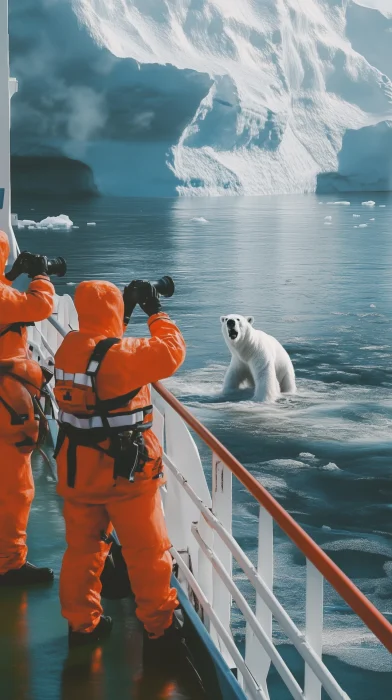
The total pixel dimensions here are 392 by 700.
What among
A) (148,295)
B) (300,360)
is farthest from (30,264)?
(300,360)

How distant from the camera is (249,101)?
61.1 metres

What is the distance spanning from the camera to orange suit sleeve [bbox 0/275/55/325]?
8.71 ft

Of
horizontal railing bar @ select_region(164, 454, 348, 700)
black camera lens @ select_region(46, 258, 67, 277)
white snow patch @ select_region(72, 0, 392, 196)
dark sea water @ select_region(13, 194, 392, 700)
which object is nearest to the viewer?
horizontal railing bar @ select_region(164, 454, 348, 700)

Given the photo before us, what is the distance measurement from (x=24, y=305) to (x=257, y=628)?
1229 mm

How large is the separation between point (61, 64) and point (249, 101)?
13.9 meters

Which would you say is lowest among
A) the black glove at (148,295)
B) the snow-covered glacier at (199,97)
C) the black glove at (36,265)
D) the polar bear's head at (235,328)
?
the polar bear's head at (235,328)

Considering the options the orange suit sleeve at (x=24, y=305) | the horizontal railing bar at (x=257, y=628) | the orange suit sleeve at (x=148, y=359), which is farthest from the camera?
the orange suit sleeve at (x=24, y=305)

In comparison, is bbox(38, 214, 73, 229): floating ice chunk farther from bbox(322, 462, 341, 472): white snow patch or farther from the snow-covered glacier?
bbox(322, 462, 341, 472): white snow patch

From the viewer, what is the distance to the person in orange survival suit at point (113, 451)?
7.14ft

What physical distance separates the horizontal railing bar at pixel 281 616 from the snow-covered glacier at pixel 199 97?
5247cm

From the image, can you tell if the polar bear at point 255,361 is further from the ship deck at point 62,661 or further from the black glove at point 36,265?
the ship deck at point 62,661

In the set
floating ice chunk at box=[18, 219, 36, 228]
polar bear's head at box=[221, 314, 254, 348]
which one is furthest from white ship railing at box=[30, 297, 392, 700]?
floating ice chunk at box=[18, 219, 36, 228]

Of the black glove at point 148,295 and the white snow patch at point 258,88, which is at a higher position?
the white snow patch at point 258,88

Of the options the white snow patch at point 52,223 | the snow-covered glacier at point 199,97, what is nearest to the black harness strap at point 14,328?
the white snow patch at point 52,223
